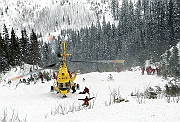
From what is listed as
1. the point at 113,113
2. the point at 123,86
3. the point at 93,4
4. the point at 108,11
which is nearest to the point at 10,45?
the point at 123,86

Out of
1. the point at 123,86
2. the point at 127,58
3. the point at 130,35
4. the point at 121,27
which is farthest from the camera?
the point at 121,27

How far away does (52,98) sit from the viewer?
1655 cm

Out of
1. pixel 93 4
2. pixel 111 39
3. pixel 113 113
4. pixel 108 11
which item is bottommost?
pixel 113 113

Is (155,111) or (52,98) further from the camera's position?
(52,98)

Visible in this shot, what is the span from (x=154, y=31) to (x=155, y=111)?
59996mm

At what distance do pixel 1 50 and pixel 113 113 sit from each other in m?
34.4

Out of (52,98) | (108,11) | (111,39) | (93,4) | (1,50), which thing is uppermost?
(93,4)

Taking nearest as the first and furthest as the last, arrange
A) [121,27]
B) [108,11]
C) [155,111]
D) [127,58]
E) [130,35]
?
[155,111] < [127,58] < [130,35] < [121,27] < [108,11]

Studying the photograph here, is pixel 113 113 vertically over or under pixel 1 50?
under

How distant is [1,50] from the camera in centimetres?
3619

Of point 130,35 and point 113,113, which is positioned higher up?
point 130,35

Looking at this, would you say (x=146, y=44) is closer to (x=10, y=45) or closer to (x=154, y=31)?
(x=154, y=31)

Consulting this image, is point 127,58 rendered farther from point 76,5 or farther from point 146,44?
point 76,5

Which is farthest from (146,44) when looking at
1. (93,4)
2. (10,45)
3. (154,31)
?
(93,4)
